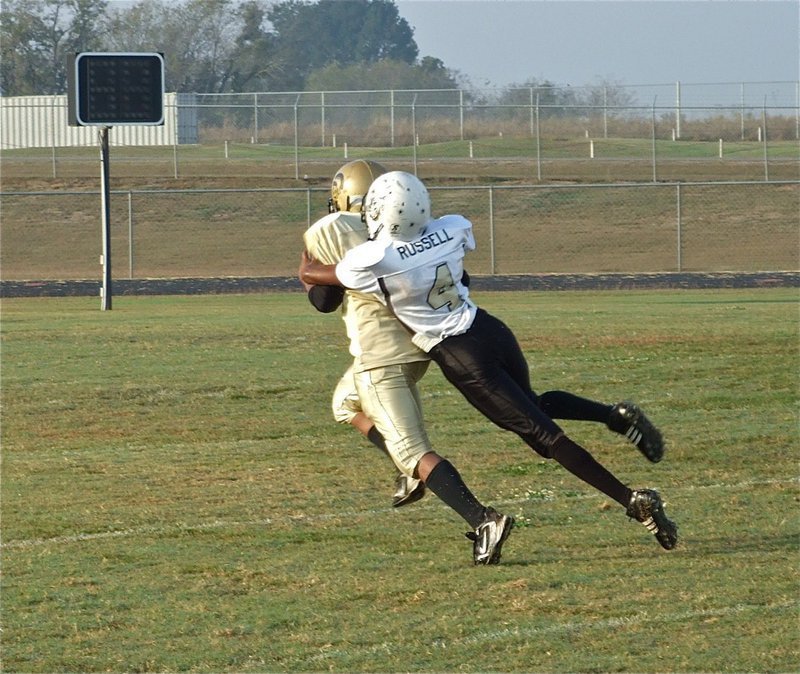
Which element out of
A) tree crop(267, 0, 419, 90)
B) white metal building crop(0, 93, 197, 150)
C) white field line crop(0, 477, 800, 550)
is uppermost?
tree crop(267, 0, 419, 90)

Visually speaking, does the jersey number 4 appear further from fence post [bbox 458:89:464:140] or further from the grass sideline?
fence post [bbox 458:89:464:140]

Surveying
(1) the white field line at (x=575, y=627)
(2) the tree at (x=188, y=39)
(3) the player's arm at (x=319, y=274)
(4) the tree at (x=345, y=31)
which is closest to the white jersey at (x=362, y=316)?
(3) the player's arm at (x=319, y=274)

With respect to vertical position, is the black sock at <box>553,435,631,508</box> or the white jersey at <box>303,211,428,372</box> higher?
the white jersey at <box>303,211,428,372</box>

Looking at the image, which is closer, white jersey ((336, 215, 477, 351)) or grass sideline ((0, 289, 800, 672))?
grass sideline ((0, 289, 800, 672))

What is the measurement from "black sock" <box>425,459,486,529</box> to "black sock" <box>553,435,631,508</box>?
0.40 metres

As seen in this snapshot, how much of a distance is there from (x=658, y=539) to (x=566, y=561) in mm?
395

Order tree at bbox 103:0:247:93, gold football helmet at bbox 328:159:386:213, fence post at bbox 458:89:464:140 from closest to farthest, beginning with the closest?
gold football helmet at bbox 328:159:386:213, fence post at bbox 458:89:464:140, tree at bbox 103:0:247:93

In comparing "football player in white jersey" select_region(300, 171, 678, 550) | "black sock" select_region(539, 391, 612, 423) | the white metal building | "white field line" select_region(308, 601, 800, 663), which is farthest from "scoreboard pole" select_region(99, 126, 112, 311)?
the white metal building

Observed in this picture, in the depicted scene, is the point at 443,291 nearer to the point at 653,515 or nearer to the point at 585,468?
the point at 585,468

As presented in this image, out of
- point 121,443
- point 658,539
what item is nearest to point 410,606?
point 658,539

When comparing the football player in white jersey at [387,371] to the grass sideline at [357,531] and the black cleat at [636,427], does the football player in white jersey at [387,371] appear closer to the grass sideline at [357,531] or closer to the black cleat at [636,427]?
the grass sideline at [357,531]

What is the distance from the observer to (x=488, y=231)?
3219 centimetres

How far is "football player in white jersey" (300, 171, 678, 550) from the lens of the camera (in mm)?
5996


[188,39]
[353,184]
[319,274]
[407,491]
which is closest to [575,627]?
[407,491]
